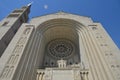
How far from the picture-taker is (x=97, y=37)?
973 cm

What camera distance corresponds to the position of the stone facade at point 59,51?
7.29 m

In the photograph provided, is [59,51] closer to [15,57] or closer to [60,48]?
[60,48]

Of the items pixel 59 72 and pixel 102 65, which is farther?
pixel 59 72

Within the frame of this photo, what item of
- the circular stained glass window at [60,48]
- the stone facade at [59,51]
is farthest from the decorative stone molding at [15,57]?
the circular stained glass window at [60,48]

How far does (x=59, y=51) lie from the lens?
40.6 ft

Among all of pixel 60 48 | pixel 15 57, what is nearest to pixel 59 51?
pixel 60 48

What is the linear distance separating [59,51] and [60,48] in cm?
39

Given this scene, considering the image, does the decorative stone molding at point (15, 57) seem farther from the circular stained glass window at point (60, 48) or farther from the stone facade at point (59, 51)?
the circular stained glass window at point (60, 48)

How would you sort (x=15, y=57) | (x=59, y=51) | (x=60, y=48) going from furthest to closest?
(x=60, y=48) < (x=59, y=51) < (x=15, y=57)

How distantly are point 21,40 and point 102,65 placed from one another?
4962mm

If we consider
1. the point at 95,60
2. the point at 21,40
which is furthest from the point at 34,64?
the point at 95,60

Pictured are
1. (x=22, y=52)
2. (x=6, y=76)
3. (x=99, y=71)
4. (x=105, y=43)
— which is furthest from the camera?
(x=105, y=43)

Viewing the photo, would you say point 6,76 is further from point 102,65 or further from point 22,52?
point 102,65

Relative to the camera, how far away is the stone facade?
23.9ft
